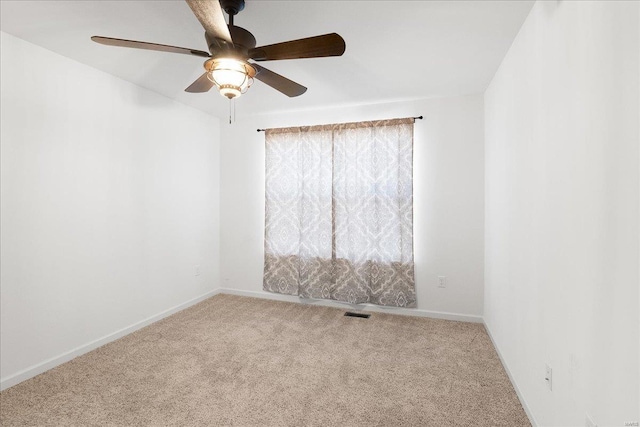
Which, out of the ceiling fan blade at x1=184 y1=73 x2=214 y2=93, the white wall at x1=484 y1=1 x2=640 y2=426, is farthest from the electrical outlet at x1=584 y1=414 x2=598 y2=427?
the ceiling fan blade at x1=184 y1=73 x2=214 y2=93

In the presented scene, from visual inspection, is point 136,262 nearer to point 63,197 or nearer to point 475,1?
point 63,197

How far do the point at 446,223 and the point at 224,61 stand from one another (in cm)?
277

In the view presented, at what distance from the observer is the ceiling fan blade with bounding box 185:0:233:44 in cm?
123

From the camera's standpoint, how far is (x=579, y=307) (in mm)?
1261

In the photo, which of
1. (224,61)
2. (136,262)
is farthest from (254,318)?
(224,61)

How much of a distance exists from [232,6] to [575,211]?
1.96 metres

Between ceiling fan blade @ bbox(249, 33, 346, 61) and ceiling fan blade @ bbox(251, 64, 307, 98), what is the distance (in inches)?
6.7

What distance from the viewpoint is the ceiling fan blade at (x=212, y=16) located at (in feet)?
4.04

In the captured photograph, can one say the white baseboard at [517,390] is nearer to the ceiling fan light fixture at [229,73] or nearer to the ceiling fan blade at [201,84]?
the ceiling fan light fixture at [229,73]

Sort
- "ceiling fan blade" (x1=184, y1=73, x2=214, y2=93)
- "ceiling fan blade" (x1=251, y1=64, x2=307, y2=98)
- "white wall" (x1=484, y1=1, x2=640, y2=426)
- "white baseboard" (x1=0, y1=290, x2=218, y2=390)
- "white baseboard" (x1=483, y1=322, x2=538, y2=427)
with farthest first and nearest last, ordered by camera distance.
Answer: "white baseboard" (x1=0, y1=290, x2=218, y2=390) < "ceiling fan blade" (x1=184, y1=73, x2=214, y2=93) < "ceiling fan blade" (x1=251, y1=64, x2=307, y2=98) < "white baseboard" (x1=483, y1=322, x2=538, y2=427) < "white wall" (x1=484, y1=1, x2=640, y2=426)

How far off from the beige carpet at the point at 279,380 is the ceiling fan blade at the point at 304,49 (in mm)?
2072

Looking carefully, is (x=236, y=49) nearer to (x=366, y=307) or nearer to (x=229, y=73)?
(x=229, y=73)

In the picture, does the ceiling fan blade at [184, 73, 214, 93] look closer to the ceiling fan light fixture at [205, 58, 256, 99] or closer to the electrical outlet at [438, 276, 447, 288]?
the ceiling fan light fixture at [205, 58, 256, 99]

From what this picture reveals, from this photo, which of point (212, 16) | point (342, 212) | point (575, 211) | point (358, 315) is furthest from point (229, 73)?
point (358, 315)
